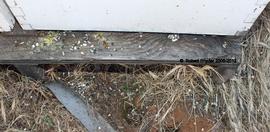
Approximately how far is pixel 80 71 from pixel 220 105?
0.56 m

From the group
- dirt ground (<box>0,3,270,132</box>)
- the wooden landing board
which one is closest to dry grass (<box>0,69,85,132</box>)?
dirt ground (<box>0,3,270,132</box>)

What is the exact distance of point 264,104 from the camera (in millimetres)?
1810

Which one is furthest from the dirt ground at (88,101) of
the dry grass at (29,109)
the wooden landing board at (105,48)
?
the wooden landing board at (105,48)

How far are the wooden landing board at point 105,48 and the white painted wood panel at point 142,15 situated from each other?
1.5 inches

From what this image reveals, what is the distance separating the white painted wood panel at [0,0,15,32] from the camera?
4.93ft

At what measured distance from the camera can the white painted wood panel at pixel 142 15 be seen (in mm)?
1440

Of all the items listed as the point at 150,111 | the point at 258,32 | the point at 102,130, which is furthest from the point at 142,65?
the point at 258,32

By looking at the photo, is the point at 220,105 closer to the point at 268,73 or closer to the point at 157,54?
the point at 268,73

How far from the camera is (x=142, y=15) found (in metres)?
1.51

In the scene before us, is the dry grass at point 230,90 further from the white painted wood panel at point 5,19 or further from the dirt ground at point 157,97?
the white painted wood panel at point 5,19

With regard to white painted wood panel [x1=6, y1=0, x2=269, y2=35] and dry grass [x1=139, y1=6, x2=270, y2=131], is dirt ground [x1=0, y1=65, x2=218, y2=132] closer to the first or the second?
dry grass [x1=139, y1=6, x2=270, y2=131]

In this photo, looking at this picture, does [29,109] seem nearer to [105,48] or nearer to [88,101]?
[88,101]

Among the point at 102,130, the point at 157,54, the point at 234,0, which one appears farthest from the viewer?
the point at 102,130

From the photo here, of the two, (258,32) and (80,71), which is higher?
(258,32)
